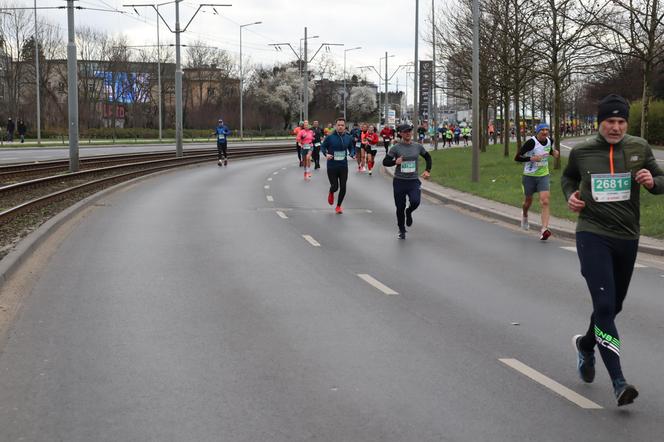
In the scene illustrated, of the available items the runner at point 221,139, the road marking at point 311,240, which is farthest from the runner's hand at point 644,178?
the runner at point 221,139

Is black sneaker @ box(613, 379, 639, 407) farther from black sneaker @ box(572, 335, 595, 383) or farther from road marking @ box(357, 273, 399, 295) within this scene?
road marking @ box(357, 273, 399, 295)

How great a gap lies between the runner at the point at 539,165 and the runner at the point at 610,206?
28.1ft

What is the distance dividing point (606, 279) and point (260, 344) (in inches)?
107

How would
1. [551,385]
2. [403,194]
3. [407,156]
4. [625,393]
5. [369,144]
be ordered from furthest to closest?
[369,144] → [403,194] → [407,156] → [551,385] → [625,393]

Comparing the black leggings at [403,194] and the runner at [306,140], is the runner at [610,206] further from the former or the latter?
the runner at [306,140]

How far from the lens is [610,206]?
18.8 feet

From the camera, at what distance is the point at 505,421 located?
516cm

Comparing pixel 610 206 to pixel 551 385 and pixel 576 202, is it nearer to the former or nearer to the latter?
pixel 576 202

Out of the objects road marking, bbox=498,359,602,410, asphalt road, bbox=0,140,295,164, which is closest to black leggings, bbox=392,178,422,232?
road marking, bbox=498,359,602,410

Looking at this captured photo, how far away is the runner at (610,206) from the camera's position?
5660 mm

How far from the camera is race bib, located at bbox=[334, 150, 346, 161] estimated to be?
1873cm

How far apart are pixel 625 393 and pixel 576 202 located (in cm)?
120

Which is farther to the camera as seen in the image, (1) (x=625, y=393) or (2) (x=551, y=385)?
(2) (x=551, y=385)

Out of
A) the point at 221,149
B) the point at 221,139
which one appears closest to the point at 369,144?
the point at 221,139
